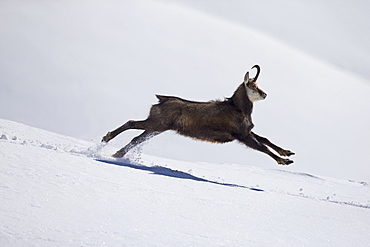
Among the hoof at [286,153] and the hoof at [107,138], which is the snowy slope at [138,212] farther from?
the hoof at [107,138]

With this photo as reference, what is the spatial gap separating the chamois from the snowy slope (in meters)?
1.42

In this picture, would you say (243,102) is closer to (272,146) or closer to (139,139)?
(272,146)

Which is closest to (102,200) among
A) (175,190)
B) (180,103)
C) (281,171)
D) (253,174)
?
(175,190)

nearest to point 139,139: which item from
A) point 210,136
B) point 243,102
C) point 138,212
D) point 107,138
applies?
point 107,138

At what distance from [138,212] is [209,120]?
4040 millimetres

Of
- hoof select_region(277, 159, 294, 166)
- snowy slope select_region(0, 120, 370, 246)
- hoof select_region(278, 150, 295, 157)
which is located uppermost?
hoof select_region(278, 150, 295, 157)

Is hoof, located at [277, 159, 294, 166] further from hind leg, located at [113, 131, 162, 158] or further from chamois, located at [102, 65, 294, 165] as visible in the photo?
hind leg, located at [113, 131, 162, 158]

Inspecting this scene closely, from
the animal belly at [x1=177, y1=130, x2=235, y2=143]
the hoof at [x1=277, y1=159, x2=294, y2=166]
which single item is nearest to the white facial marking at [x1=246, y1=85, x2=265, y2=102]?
the animal belly at [x1=177, y1=130, x2=235, y2=143]

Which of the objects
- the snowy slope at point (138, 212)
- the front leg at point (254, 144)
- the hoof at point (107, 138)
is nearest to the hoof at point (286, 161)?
the front leg at point (254, 144)

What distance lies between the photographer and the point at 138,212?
12.3 ft

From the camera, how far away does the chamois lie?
7691mm

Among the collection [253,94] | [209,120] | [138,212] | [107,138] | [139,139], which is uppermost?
[253,94]

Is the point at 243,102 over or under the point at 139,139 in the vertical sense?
over

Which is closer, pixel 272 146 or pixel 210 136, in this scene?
pixel 210 136
